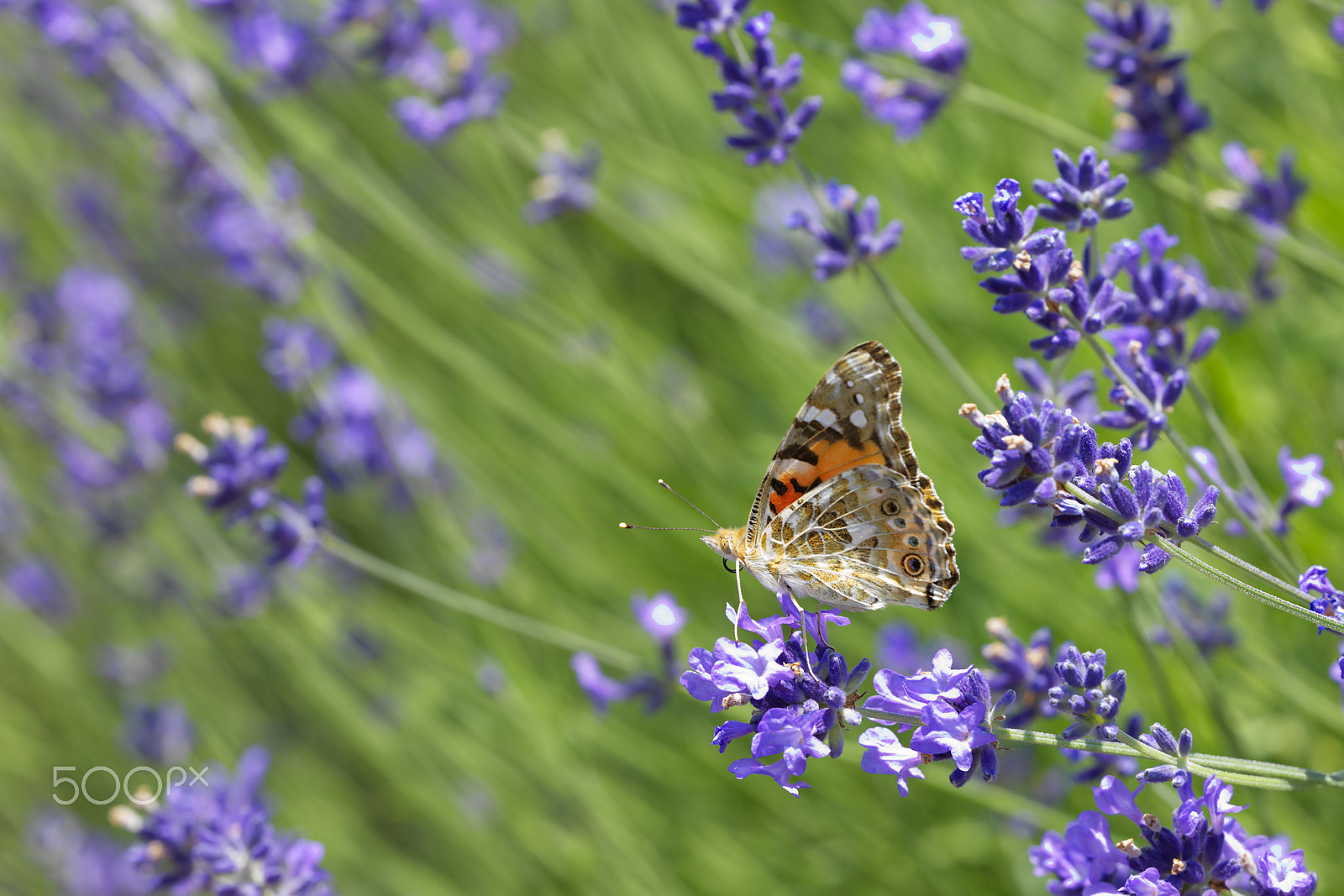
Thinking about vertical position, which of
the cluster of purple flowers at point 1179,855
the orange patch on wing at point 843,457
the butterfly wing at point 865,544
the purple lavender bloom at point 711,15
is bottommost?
the cluster of purple flowers at point 1179,855

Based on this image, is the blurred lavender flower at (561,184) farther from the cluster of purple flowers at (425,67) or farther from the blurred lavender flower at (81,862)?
the blurred lavender flower at (81,862)

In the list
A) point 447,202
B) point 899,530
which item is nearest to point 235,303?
point 447,202

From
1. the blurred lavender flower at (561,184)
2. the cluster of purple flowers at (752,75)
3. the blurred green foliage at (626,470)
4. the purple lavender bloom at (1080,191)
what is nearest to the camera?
the purple lavender bloom at (1080,191)

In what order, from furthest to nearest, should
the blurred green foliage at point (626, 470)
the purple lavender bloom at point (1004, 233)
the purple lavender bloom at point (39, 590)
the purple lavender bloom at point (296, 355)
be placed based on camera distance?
the purple lavender bloom at point (39, 590)
the purple lavender bloom at point (296, 355)
the blurred green foliage at point (626, 470)
the purple lavender bloom at point (1004, 233)

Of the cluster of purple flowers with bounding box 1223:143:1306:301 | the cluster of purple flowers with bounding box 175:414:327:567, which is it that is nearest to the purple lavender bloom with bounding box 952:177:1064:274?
the cluster of purple flowers with bounding box 1223:143:1306:301

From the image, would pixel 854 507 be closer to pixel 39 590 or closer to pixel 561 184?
pixel 561 184

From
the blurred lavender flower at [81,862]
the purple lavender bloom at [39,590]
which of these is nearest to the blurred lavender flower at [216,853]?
the blurred lavender flower at [81,862]
